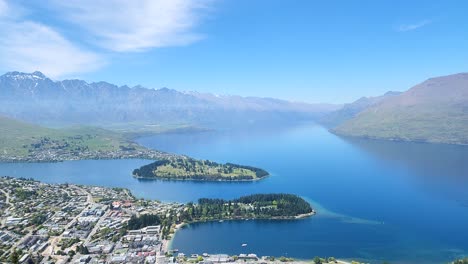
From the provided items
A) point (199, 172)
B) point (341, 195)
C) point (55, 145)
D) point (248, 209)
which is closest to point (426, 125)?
point (341, 195)

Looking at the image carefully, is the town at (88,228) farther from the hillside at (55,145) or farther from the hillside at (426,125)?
the hillside at (426,125)

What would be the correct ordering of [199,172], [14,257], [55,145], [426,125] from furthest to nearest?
[426,125] → [55,145] → [199,172] → [14,257]

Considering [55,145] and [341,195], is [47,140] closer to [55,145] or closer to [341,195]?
[55,145]

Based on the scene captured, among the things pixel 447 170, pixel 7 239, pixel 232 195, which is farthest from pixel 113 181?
pixel 447 170

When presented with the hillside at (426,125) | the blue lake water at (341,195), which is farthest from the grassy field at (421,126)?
the blue lake water at (341,195)

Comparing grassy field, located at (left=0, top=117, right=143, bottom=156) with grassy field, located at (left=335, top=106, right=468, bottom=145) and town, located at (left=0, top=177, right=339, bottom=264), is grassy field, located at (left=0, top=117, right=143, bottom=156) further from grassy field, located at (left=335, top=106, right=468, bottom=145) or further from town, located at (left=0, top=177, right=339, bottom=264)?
grassy field, located at (left=335, top=106, right=468, bottom=145)

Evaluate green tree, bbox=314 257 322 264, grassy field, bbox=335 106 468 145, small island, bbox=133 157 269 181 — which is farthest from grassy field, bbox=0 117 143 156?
grassy field, bbox=335 106 468 145

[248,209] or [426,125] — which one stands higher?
[426,125]
